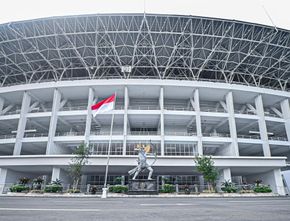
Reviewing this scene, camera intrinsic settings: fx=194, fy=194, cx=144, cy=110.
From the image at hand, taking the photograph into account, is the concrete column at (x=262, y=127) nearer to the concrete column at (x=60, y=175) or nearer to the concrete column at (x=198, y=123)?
the concrete column at (x=198, y=123)

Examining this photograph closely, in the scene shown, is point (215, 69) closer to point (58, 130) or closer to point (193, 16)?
point (193, 16)

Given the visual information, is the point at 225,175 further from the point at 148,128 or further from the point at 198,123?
the point at 148,128

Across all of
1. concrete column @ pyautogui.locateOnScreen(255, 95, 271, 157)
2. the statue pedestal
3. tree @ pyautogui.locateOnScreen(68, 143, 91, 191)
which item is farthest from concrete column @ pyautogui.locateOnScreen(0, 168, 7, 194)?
concrete column @ pyautogui.locateOnScreen(255, 95, 271, 157)

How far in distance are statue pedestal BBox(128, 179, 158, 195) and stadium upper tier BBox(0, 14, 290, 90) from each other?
19.6 meters

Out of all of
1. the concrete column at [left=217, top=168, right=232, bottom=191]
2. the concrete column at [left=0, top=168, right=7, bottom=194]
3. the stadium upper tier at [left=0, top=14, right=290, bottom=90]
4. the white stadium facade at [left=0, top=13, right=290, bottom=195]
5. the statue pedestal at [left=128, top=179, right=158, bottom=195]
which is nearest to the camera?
the statue pedestal at [left=128, top=179, right=158, bottom=195]

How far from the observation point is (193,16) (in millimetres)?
32344

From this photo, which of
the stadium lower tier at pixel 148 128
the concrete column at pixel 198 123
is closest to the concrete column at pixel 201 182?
the stadium lower tier at pixel 148 128

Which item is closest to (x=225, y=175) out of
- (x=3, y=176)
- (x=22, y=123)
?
(x=3, y=176)

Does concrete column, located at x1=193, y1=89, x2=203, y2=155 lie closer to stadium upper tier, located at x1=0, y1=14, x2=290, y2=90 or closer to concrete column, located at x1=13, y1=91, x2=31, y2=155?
stadium upper tier, located at x1=0, y1=14, x2=290, y2=90

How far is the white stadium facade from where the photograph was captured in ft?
103

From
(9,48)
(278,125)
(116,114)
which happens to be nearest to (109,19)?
(116,114)

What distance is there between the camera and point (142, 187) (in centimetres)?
2222

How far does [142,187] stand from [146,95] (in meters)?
19.9

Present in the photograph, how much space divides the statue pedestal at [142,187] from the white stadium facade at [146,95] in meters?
6.02
